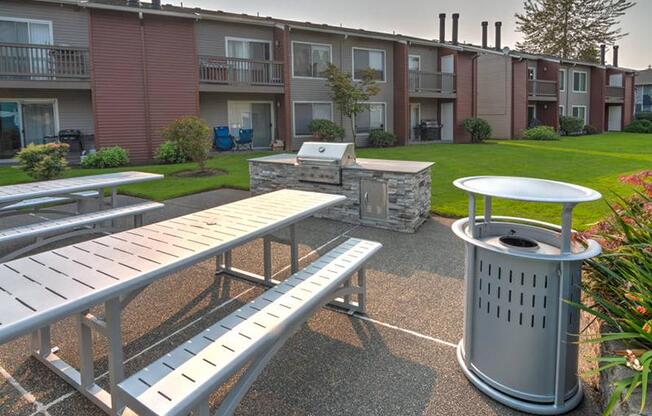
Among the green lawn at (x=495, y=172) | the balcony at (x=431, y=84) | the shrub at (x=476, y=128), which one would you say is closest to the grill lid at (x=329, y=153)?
the green lawn at (x=495, y=172)

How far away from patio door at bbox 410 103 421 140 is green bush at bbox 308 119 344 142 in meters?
6.10

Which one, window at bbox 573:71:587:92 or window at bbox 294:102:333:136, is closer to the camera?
window at bbox 294:102:333:136

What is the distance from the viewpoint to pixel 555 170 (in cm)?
1248

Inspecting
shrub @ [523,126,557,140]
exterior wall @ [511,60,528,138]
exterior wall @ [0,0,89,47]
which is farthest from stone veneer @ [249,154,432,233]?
exterior wall @ [511,60,528,138]

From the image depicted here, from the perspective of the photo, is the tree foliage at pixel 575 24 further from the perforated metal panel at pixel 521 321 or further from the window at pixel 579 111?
the perforated metal panel at pixel 521 321

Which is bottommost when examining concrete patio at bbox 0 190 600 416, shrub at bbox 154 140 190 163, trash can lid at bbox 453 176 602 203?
concrete patio at bbox 0 190 600 416

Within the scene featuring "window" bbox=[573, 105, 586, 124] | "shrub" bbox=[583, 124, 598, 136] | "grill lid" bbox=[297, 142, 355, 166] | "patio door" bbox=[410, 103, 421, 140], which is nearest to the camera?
"grill lid" bbox=[297, 142, 355, 166]

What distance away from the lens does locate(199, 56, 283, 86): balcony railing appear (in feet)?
55.8

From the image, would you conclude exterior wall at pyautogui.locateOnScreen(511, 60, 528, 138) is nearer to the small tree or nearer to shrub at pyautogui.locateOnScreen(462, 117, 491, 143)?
shrub at pyautogui.locateOnScreen(462, 117, 491, 143)

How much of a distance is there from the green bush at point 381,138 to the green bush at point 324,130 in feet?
7.40

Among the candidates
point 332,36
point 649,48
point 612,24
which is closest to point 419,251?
point 332,36

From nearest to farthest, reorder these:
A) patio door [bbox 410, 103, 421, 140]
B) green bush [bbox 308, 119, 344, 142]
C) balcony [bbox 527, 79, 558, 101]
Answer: green bush [bbox 308, 119, 344, 142], patio door [bbox 410, 103, 421, 140], balcony [bbox 527, 79, 558, 101]

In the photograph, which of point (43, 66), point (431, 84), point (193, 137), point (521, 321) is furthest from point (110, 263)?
point (431, 84)

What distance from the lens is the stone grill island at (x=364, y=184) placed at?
21.7 feet
